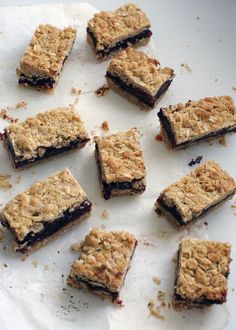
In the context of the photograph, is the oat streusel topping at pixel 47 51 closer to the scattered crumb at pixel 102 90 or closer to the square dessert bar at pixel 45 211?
the scattered crumb at pixel 102 90

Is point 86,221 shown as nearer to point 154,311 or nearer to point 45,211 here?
point 45,211

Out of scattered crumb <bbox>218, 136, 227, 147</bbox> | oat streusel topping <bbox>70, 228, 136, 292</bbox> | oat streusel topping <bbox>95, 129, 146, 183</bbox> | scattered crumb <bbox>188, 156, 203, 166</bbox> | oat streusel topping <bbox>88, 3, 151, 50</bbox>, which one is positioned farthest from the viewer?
oat streusel topping <bbox>88, 3, 151, 50</bbox>

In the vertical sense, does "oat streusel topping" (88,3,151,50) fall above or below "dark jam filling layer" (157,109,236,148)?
above

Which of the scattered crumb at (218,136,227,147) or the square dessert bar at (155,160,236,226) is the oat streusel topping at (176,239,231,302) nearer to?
the square dessert bar at (155,160,236,226)

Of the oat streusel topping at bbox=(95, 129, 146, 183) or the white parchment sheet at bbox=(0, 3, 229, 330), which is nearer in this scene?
the white parchment sheet at bbox=(0, 3, 229, 330)

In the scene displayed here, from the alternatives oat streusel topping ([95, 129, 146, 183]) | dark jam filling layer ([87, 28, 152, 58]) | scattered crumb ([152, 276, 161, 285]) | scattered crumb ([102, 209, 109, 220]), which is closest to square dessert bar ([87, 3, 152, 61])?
dark jam filling layer ([87, 28, 152, 58])

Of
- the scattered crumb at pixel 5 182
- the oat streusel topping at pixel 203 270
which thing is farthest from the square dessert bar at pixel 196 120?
the scattered crumb at pixel 5 182
